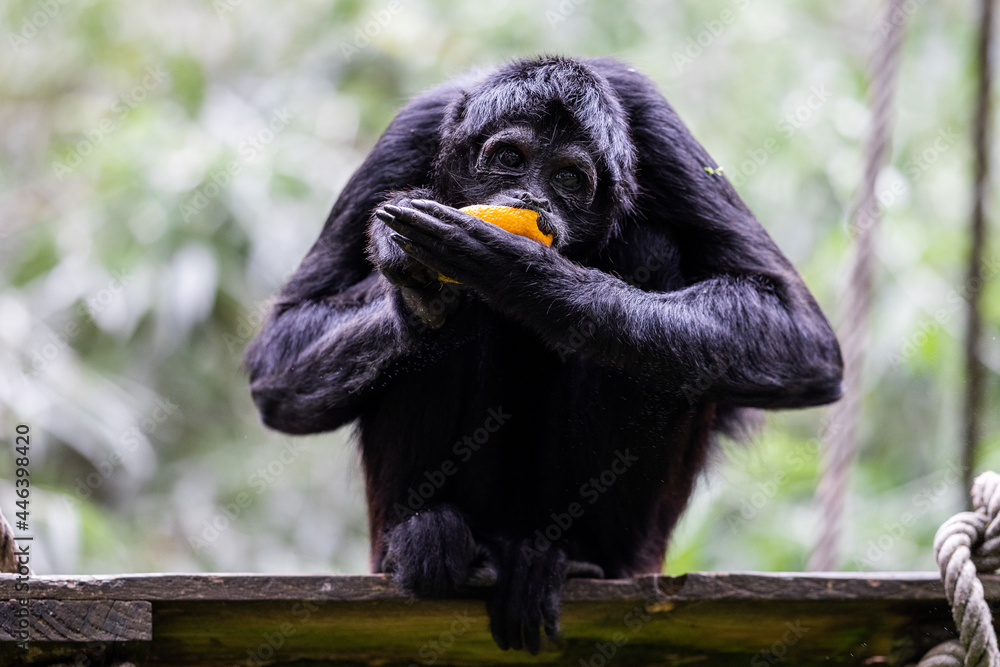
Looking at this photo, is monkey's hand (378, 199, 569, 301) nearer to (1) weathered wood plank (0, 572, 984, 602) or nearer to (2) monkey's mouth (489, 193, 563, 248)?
(2) monkey's mouth (489, 193, 563, 248)

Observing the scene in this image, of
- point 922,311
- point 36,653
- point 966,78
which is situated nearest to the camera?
point 36,653

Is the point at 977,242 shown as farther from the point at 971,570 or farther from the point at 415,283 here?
the point at 415,283

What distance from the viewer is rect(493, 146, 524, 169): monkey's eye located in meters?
3.58

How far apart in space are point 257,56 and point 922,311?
20.5 feet

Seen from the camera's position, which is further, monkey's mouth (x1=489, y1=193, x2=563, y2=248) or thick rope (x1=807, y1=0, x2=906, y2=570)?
thick rope (x1=807, y1=0, x2=906, y2=570)

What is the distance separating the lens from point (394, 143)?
3.99 m

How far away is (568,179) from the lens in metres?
3.60

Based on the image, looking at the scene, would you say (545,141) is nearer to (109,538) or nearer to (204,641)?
(204,641)

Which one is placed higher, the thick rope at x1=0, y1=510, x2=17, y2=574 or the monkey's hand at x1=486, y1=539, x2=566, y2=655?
the thick rope at x1=0, y1=510, x2=17, y2=574

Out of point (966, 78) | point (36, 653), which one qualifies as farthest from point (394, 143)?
point (966, 78)

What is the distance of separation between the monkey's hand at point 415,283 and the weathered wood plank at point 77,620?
45.0 inches

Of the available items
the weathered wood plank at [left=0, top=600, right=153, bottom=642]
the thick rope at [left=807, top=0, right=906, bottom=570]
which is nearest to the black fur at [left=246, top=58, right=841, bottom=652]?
the weathered wood plank at [left=0, top=600, right=153, bottom=642]

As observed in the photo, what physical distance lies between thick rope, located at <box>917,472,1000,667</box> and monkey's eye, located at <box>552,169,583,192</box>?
1.58m

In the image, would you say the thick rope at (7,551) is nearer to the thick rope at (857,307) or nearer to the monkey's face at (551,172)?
the monkey's face at (551,172)
